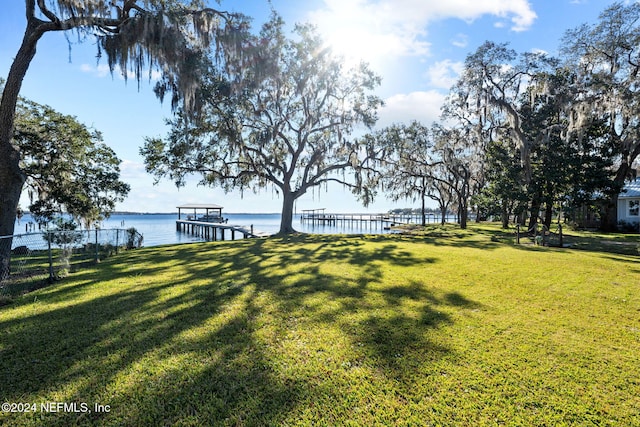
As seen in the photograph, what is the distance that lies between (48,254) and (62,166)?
10134 millimetres

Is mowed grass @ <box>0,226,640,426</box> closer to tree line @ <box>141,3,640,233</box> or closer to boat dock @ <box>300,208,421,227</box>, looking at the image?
tree line @ <box>141,3,640,233</box>

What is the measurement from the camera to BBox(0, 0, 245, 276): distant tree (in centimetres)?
611

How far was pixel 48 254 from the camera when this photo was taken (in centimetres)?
638

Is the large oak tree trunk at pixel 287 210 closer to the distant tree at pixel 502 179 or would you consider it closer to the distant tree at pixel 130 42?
the distant tree at pixel 130 42

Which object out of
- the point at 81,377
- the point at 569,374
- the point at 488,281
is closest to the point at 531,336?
the point at 569,374

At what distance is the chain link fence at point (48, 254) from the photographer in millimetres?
5432

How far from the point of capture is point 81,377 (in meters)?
2.49

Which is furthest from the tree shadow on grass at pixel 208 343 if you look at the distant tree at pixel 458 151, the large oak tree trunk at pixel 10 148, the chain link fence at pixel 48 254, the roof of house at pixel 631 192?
the roof of house at pixel 631 192

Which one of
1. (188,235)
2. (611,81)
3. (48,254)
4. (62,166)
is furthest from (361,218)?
(48,254)

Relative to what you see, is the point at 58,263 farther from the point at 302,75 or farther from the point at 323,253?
the point at 302,75

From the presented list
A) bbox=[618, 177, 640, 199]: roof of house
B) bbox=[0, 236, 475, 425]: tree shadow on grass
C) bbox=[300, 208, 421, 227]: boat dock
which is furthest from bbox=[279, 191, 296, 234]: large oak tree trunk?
bbox=[300, 208, 421, 227]: boat dock

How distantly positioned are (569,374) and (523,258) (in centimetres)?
663

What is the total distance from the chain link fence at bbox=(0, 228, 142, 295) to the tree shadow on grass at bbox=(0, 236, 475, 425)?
83cm

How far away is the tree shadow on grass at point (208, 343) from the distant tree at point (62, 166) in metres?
11.6
